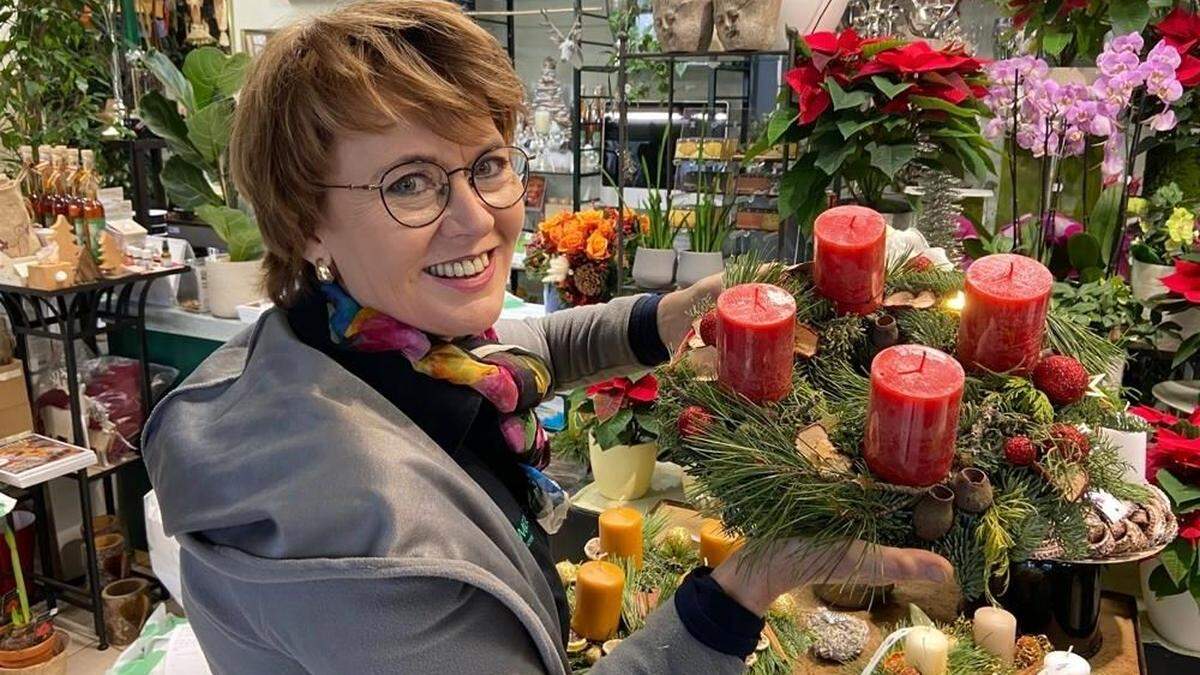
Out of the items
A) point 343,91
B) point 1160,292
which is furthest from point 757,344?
point 1160,292

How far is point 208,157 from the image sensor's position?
294 cm

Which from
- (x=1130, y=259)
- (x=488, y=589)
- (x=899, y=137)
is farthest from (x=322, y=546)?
(x=1130, y=259)

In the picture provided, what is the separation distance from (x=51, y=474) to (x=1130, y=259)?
2848 mm

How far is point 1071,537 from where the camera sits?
2.56ft

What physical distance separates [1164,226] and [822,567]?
1.33m

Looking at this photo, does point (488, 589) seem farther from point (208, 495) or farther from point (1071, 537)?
point (1071, 537)

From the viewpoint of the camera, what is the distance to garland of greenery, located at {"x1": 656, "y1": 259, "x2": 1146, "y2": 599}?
0.73 meters

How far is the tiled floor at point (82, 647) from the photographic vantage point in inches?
115

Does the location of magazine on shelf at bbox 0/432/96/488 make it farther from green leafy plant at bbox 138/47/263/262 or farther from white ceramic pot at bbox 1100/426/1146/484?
white ceramic pot at bbox 1100/426/1146/484

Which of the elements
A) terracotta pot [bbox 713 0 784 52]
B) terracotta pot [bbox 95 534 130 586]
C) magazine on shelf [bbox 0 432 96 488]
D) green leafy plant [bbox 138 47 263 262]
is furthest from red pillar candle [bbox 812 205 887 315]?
terracotta pot [bbox 95 534 130 586]

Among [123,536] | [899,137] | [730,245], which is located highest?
[899,137]

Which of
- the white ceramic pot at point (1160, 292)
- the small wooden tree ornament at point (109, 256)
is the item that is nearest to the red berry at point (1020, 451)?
the white ceramic pot at point (1160, 292)

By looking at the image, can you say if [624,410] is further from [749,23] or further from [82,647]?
[82,647]

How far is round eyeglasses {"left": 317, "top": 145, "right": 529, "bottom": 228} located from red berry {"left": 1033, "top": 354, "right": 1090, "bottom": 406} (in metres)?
0.58
